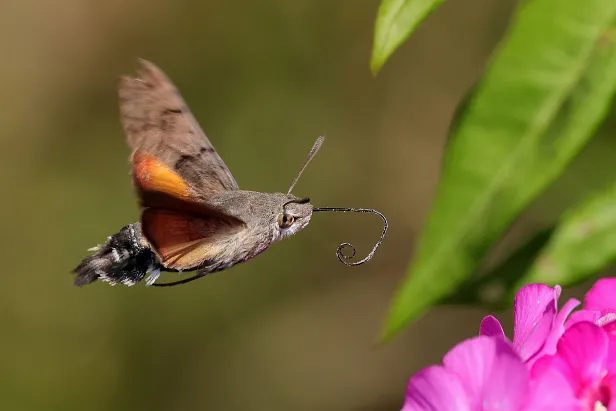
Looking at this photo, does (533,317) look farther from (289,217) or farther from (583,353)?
(289,217)

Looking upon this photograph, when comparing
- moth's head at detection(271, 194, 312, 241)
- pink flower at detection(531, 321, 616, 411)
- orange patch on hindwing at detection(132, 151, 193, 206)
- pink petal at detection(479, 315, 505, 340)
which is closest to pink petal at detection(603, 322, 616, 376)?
pink flower at detection(531, 321, 616, 411)

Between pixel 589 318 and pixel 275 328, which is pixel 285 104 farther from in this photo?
pixel 589 318

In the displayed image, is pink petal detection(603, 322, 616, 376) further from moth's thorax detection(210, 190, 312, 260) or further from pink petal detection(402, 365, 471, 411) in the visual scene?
moth's thorax detection(210, 190, 312, 260)

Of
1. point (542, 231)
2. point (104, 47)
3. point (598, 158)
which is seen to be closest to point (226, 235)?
point (542, 231)

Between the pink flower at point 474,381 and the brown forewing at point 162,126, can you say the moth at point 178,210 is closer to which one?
the brown forewing at point 162,126

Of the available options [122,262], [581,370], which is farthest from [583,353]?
[122,262]

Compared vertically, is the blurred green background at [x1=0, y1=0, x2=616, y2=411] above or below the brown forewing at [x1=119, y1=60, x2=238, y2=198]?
below
